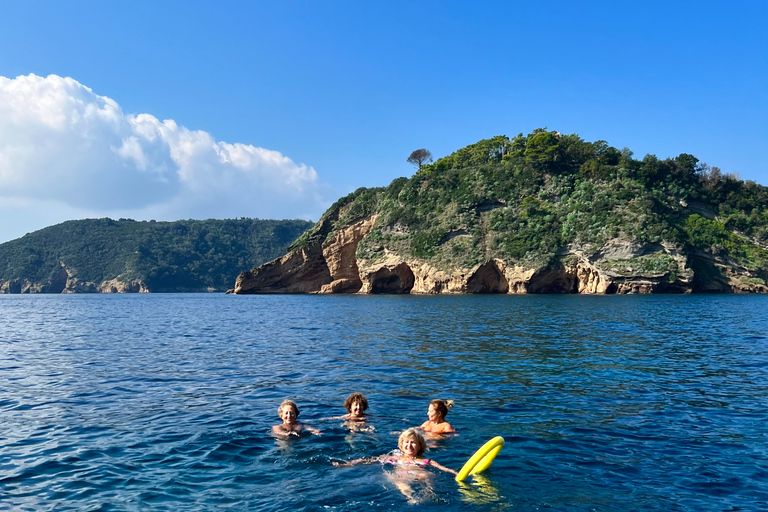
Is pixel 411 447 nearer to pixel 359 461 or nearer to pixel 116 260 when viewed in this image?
pixel 359 461

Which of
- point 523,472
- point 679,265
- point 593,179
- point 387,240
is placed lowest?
point 523,472

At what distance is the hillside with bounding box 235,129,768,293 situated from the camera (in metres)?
69.6

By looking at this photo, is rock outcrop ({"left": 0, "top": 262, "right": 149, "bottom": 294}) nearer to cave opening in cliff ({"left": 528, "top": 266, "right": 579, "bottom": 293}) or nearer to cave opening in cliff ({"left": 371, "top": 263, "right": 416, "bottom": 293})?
cave opening in cliff ({"left": 371, "top": 263, "right": 416, "bottom": 293})

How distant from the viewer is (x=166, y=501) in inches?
282

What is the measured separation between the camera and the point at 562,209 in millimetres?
79000

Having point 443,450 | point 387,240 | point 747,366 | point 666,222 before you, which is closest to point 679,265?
point 666,222

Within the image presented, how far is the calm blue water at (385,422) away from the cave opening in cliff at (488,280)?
2091 inches

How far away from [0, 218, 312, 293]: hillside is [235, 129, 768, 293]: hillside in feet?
246

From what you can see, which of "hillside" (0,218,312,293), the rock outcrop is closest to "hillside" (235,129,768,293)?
the rock outcrop

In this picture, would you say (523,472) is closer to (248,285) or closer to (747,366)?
(747,366)

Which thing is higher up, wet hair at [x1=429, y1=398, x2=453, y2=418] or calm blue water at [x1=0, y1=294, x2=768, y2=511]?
wet hair at [x1=429, y1=398, x2=453, y2=418]

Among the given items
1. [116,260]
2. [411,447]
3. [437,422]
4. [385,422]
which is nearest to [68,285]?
[116,260]

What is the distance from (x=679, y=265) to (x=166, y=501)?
236ft

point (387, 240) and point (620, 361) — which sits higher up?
point (387, 240)
